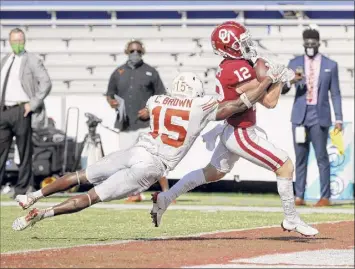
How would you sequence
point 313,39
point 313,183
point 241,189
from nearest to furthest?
point 313,39 < point 313,183 < point 241,189

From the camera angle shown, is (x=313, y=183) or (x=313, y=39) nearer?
(x=313, y=39)

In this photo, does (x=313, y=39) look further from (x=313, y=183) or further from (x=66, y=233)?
(x=66, y=233)

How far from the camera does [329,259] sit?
8828mm

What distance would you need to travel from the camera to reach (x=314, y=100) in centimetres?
1593

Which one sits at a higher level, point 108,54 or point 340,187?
point 108,54

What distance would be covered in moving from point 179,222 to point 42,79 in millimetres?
4042

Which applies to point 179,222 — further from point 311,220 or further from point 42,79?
point 42,79

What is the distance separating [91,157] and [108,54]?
17.7 ft

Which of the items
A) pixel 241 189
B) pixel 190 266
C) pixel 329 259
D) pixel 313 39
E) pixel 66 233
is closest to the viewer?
pixel 190 266

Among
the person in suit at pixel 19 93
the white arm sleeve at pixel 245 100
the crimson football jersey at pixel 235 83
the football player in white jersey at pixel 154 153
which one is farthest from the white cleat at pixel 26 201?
the person in suit at pixel 19 93

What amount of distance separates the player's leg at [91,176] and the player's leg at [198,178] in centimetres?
66

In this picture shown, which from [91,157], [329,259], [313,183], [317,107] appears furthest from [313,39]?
[329,259]

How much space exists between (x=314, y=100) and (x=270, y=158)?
18.0ft

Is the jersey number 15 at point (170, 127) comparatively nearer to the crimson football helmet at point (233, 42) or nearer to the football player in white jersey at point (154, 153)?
the football player in white jersey at point (154, 153)
